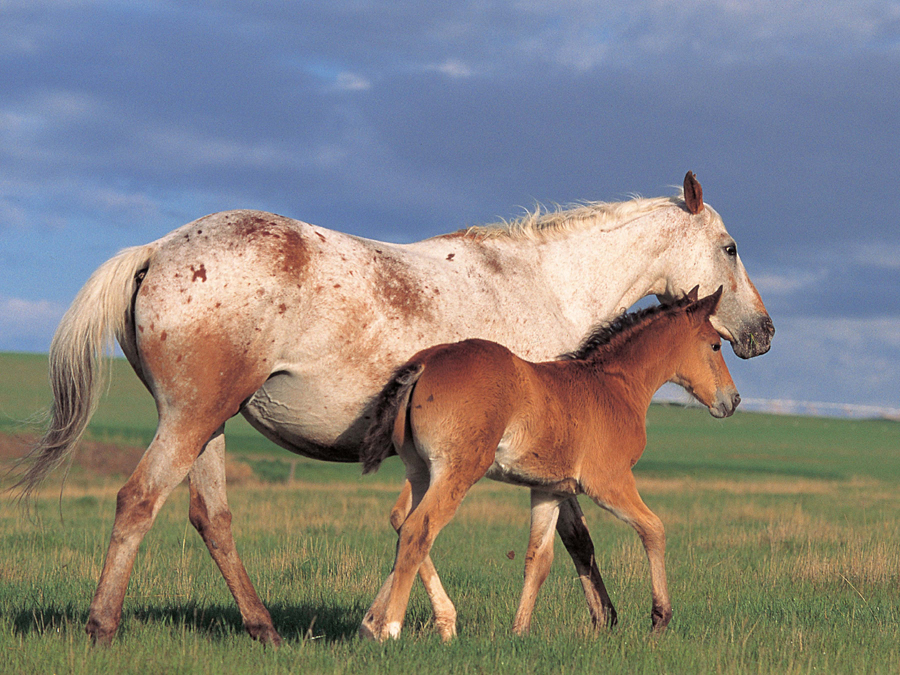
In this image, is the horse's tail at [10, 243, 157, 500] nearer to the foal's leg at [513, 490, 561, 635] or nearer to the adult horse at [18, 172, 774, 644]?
the adult horse at [18, 172, 774, 644]

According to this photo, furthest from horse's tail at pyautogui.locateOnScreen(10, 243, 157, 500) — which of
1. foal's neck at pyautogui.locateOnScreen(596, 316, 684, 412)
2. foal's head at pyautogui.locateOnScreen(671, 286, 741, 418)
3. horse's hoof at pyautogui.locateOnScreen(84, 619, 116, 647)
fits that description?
foal's head at pyautogui.locateOnScreen(671, 286, 741, 418)

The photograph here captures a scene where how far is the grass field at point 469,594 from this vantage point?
15.6 ft

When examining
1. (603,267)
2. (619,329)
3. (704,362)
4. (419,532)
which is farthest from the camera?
(603,267)

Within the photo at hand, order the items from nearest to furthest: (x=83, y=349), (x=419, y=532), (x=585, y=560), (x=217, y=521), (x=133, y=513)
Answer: (x=419, y=532) → (x=133, y=513) → (x=83, y=349) → (x=217, y=521) → (x=585, y=560)

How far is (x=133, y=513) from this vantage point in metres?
4.85

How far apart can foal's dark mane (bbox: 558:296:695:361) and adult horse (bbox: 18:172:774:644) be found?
193 millimetres

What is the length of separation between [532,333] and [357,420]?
1.42 metres

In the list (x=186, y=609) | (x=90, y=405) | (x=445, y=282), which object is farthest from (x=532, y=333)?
(x=186, y=609)

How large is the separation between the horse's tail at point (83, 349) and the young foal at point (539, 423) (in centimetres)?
172

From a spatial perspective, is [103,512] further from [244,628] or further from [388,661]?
[388,661]

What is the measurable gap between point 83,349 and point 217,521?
4.63ft

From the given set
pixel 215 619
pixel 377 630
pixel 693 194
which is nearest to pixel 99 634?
pixel 215 619

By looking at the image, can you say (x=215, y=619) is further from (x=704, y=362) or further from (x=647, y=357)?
(x=704, y=362)

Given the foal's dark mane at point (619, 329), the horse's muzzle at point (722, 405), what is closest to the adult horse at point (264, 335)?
the foal's dark mane at point (619, 329)
